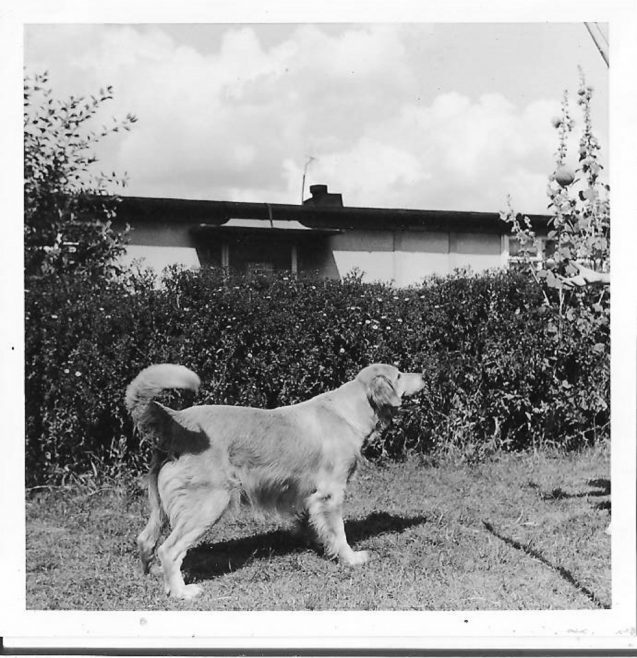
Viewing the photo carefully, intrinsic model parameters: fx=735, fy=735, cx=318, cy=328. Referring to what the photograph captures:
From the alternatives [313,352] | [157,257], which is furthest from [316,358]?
[157,257]

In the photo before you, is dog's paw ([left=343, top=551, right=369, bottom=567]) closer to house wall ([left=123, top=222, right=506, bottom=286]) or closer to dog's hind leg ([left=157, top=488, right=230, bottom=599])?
dog's hind leg ([left=157, top=488, right=230, bottom=599])

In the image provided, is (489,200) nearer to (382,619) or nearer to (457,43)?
(457,43)

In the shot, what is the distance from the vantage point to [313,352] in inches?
290

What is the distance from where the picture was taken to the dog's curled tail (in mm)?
4367

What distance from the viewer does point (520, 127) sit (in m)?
7.07

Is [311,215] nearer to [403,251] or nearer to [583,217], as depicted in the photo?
[403,251]

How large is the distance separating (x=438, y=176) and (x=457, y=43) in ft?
8.78

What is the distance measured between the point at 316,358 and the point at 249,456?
8.38 feet

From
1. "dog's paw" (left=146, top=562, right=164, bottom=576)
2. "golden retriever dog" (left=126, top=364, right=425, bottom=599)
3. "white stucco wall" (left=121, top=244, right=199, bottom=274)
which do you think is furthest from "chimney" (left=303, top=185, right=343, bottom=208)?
"dog's paw" (left=146, top=562, right=164, bottom=576)

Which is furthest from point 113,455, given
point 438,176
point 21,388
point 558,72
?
point 558,72

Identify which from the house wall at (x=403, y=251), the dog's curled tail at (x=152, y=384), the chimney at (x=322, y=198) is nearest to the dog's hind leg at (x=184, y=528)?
the dog's curled tail at (x=152, y=384)

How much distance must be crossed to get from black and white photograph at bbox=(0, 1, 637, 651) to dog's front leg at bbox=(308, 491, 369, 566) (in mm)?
16

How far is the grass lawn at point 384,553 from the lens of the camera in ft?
15.4

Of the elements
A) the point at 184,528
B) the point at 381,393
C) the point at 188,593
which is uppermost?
the point at 381,393
